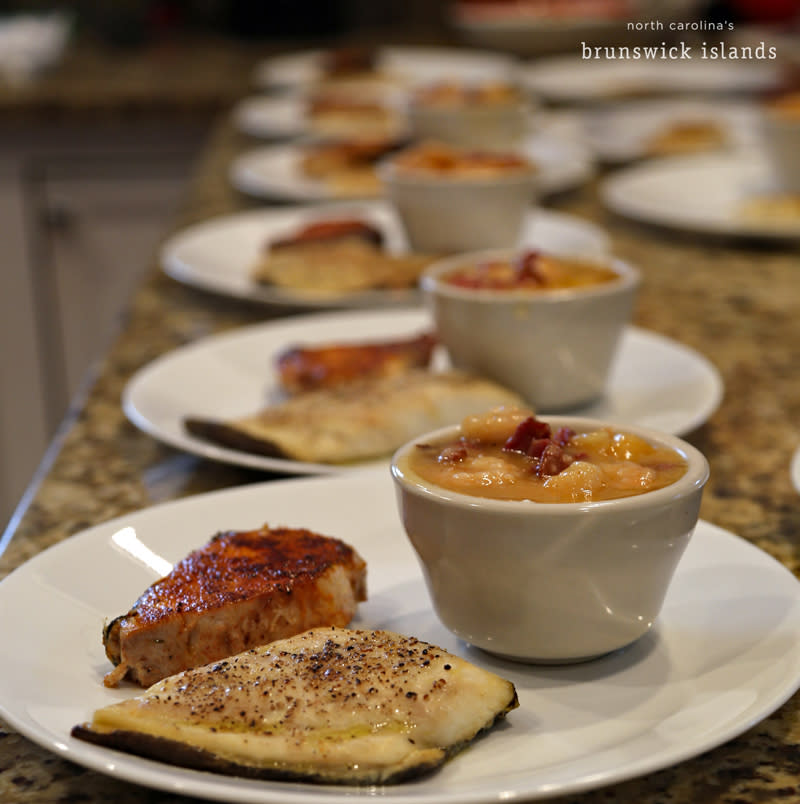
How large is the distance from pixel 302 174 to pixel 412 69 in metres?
1.83

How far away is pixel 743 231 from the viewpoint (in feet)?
8.55

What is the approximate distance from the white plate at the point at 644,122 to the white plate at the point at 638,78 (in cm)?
26

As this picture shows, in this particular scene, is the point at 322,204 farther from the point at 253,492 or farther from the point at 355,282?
the point at 253,492

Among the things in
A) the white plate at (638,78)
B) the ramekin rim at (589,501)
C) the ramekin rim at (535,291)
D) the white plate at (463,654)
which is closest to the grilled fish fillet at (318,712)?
the white plate at (463,654)

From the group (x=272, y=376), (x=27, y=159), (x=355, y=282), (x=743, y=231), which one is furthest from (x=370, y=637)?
(x=27, y=159)

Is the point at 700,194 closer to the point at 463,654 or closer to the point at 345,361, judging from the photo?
the point at 345,361

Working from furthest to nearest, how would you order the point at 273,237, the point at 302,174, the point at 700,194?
the point at 302,174 → the point at 700,194 → the point at 273,237

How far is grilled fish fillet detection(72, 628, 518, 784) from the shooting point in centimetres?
85

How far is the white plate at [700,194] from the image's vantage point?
2.65 meters

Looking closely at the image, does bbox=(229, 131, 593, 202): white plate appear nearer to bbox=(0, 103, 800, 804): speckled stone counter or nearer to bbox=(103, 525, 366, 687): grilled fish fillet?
bbox=(0, 103, 800, 804): speckled stone counter

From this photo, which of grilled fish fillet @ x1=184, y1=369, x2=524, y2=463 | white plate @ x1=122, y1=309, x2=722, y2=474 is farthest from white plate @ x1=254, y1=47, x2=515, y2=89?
grilled fish fillet @ x1=184, y1=369, x2=524, y2=463

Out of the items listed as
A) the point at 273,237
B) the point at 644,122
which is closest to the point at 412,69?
the point at 644,122

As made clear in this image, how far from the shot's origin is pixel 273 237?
102 inches

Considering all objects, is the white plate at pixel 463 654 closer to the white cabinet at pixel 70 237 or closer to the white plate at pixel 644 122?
the white plate at pixel 644 122
